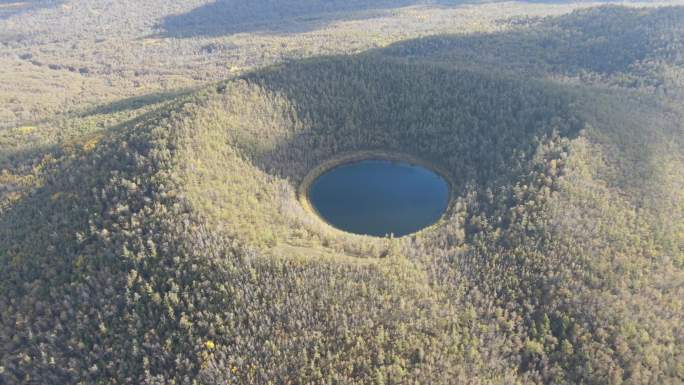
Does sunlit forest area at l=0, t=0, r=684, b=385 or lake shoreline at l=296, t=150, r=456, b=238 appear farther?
lake shoreline at l=296, t=150, r=456, b=238

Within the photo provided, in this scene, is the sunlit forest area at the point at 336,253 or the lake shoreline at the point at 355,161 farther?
the lake shoreline at the point at 355,161

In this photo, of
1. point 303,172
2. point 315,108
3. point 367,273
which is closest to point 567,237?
point 367,273

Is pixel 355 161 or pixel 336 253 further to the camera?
pixel 355 161

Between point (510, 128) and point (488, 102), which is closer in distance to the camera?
point (510, 128)

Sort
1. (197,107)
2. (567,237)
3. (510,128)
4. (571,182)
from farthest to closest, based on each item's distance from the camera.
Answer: (510,128) → (197,107) → (571,182) → (567,237)

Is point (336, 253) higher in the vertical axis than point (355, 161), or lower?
lower

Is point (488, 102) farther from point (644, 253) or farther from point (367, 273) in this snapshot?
point (367, 273)

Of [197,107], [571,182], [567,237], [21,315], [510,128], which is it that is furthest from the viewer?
[510,128]

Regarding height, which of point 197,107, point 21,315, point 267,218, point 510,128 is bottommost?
point 21,315
